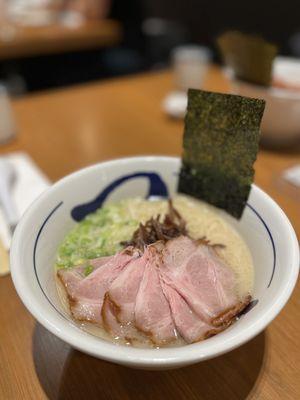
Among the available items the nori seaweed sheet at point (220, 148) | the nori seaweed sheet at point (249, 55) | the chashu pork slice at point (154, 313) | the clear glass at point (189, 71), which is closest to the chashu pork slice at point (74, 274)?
the chashu pork slice at point (154, 313)

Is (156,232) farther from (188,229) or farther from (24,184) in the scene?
(24,184)

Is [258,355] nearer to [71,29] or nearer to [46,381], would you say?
[46,381]

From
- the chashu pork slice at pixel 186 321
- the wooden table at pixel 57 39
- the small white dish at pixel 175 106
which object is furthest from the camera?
the wooden table at pixel 57 39

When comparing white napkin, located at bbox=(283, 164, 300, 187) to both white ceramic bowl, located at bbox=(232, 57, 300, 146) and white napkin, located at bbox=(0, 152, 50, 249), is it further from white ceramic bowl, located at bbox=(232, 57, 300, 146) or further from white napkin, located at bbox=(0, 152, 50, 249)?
white napkin, located at bbox=(0, 152, 50, 249)

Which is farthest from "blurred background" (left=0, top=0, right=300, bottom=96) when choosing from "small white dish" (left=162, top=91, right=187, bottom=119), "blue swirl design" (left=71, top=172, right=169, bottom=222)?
"blue swirl design" (left=71, top=172, right=169, bottom=222)

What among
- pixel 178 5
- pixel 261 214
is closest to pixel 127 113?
pixel 261 214

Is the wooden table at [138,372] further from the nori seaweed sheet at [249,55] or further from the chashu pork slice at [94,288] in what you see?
the nori seaweed sheet at [249,55]
